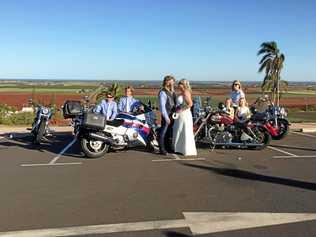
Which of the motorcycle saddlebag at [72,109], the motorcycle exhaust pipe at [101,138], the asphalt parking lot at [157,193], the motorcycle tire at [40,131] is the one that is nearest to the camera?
the asphalt parking lot at [157,193]

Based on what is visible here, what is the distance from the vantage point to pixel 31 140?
12.9 m

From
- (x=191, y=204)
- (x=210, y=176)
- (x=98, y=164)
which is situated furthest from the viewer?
(x=98, y=164)

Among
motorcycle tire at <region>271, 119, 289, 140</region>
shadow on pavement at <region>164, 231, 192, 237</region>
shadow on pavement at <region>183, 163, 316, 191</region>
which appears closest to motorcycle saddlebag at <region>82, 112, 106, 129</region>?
shadow on pavement at <region>183, 163, 316, 191</region>

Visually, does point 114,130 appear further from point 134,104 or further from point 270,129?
point 270,129

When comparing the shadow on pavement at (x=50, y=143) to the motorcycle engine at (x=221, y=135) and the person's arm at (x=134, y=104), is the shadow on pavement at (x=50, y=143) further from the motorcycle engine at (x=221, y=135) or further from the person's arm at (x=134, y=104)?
the motorcycle engine at (x=221, y=135)

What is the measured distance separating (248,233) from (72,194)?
9.50 ft

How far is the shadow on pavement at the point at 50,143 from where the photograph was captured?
435 inches

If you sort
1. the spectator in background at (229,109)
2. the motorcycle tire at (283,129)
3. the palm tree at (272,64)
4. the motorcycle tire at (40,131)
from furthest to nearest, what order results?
1. the palm tree at (272,64)
2. the motorcycle tire at (283,129)
3. the motorcycle tire at (40,131)
4. the spectator in background at (229,109)

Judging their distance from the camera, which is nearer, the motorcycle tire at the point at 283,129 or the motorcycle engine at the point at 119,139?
the motorcycle engine at the point at 119,139

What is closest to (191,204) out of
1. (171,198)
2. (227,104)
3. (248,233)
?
(171,198)

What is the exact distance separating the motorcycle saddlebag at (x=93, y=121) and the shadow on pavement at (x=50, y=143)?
2.68 ft

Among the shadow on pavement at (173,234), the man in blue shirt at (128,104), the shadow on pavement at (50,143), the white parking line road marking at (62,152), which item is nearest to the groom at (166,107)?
the man in blue shirt at (128,104)

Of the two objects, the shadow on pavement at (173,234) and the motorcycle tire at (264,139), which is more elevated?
the motorcycle tire at (264,139)

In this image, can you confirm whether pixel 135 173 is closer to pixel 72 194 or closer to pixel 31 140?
pixel 72 194
